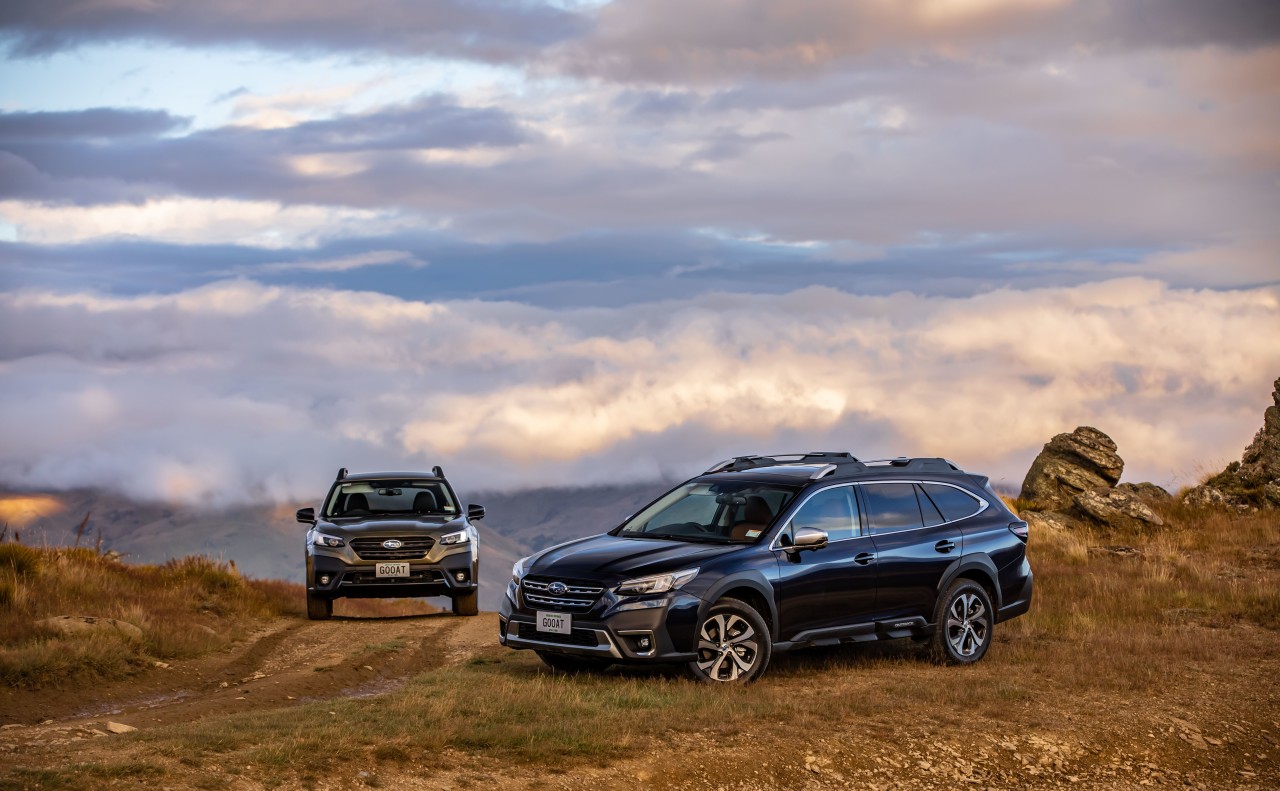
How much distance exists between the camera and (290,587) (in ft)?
76.9

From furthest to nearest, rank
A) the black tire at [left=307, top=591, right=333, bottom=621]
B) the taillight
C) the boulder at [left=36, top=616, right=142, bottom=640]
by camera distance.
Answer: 1. the black tire at [left=307, top=591, right=333, bottom=621]
2. the boulder at [left=36, top=616, right=142, bottom=640]
3. the taillight

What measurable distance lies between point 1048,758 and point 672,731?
254cm

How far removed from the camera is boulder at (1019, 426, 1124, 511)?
2733 cm

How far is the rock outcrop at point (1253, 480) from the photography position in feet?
87.1

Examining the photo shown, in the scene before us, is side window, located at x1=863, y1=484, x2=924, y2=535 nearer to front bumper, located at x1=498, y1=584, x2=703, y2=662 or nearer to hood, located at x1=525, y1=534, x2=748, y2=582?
hood, located at x1=525, y1=534, x2=748, y2=582

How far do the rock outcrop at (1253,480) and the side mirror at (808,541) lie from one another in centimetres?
1846

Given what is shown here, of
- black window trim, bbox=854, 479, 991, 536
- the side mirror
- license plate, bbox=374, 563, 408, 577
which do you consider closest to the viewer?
the side mirror

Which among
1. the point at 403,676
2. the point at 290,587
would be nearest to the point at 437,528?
the point at 403,676

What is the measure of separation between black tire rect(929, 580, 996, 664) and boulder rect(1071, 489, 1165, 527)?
13.8 meters

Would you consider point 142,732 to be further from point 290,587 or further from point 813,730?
point 290,587

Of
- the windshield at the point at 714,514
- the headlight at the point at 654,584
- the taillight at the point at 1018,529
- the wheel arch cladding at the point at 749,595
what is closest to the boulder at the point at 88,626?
the windshield at the point at 714,514

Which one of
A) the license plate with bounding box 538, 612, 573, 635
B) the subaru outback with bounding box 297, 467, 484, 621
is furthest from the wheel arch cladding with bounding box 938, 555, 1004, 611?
the subaru outback with bounding box 297, 467, 484, 621

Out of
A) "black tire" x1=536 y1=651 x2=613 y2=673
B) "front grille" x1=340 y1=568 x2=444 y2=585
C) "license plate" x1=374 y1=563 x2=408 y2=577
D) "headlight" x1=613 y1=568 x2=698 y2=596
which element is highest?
"headlight" x1=613 y1=568 x2=698 y2=596

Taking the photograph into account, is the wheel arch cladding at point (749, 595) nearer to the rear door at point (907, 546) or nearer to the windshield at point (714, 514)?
the windshield at point (714, 514)
